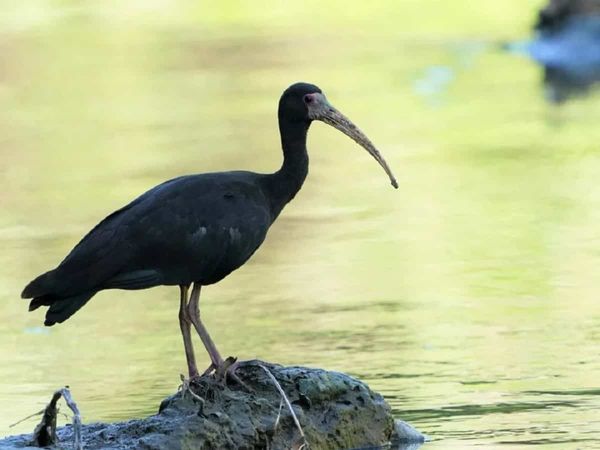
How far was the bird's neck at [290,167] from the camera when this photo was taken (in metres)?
10.3

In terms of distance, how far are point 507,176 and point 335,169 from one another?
225cm

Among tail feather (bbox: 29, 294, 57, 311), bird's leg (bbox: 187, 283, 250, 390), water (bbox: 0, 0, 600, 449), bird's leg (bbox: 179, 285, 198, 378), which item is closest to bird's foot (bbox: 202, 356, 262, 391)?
bird's leg (bbox: 187, 283, 250, 390)

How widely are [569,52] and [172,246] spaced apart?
85.2 ft

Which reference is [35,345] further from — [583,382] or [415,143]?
[415,143]

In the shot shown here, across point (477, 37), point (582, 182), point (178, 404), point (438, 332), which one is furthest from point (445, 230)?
point (477, 37)

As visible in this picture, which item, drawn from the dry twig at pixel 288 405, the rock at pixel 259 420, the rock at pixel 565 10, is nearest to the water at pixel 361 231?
the rock at pixel 259 420

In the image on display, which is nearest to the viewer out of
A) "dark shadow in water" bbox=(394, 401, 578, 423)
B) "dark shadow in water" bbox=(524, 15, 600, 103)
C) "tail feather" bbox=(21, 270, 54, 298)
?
"tail feather" bbox=(21, 270, 54, 298)

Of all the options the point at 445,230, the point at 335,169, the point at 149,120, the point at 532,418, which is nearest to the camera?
the point at 532,418

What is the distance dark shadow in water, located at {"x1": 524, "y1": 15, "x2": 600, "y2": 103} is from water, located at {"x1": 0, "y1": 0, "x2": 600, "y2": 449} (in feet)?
1.83

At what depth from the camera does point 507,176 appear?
828 inches

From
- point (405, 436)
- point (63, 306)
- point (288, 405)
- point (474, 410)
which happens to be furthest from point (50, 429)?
point (474, 410)

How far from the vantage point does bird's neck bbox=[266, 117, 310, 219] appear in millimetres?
10336

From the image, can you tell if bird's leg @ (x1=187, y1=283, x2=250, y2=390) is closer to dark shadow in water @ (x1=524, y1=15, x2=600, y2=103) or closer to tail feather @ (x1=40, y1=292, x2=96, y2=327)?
tail feather @ (x1=40, y1=292, x2=96, y2=327)

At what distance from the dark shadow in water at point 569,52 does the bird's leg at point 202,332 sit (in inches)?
813
